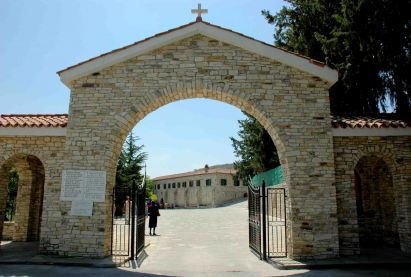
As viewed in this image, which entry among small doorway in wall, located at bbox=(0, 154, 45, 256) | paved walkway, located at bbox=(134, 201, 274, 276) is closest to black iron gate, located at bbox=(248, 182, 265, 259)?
paved walkway, located at bbox=(134, 201, 274, 276)

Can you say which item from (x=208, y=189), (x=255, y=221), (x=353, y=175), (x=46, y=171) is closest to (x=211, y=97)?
(x=255, y=221)

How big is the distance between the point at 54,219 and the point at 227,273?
505 centimetres

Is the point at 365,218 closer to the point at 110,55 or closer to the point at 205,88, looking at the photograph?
the point at 205,88

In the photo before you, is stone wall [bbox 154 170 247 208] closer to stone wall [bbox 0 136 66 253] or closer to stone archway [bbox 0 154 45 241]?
stone archway [bbox 0 154 45 241]

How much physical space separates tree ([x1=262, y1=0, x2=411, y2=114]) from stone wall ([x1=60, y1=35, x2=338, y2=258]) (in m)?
3.77

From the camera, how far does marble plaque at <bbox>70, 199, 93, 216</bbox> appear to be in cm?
921

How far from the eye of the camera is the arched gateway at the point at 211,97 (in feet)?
30.3

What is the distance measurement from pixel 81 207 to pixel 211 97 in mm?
4882

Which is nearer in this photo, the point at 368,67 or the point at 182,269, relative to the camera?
the point at 182,269

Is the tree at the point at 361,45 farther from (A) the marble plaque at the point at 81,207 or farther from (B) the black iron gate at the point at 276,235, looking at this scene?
(A) the marble plaque at the point at 81,207

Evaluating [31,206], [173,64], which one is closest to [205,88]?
[173,64]

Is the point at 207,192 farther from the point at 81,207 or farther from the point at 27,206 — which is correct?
the point at 81,207

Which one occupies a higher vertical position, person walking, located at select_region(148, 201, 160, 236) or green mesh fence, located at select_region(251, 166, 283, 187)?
green mesh fence, located at select_region(251, 166, 283, 187)

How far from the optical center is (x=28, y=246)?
11.2 m
